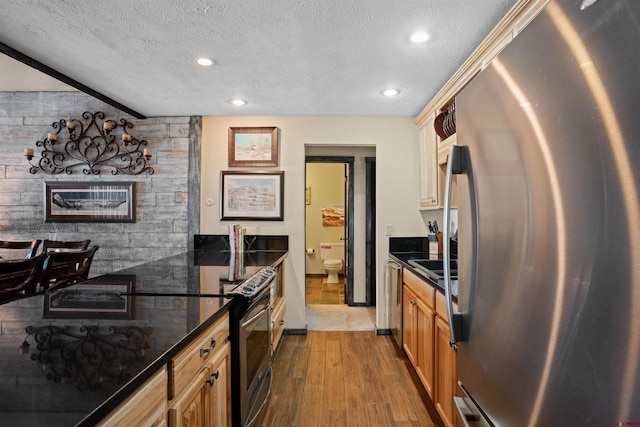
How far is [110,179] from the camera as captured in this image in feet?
11.4

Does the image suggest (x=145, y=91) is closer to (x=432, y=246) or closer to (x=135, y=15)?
(x=135, y=15)

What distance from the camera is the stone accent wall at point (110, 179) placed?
135 inches

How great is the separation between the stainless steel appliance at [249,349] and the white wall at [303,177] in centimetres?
138

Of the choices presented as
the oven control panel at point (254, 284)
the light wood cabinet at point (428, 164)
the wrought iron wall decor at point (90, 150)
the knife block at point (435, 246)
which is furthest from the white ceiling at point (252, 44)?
the oven control panel at point (254, 284)

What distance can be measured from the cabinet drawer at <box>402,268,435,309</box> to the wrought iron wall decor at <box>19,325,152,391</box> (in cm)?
159

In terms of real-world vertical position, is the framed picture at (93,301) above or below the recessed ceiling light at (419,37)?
below

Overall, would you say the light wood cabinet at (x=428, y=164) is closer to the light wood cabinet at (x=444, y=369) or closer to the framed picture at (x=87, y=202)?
the light wood cabinet at (x=444, y=369)

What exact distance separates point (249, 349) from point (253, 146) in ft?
7.59

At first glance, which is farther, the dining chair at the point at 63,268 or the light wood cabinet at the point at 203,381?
the dining chair at the point at 63,268

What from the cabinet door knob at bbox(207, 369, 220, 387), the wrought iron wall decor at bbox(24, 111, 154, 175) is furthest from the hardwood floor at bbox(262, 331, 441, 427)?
the wrought iron wall decor at bbox(24, 111, 154, 175)

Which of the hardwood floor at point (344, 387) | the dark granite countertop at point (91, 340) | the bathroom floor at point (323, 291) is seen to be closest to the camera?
the dark granite countertop at point (91, 340)

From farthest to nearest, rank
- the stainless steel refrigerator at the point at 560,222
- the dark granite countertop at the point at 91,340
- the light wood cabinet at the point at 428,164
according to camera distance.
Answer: the light wood cabinet at the point at 428,164, the dark granite countertop at the point at 91,340, the stainless steel refrigerator at the point at 560,222

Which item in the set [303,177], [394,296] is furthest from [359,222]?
[394,296]

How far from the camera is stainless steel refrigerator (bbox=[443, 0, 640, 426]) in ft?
1.63
